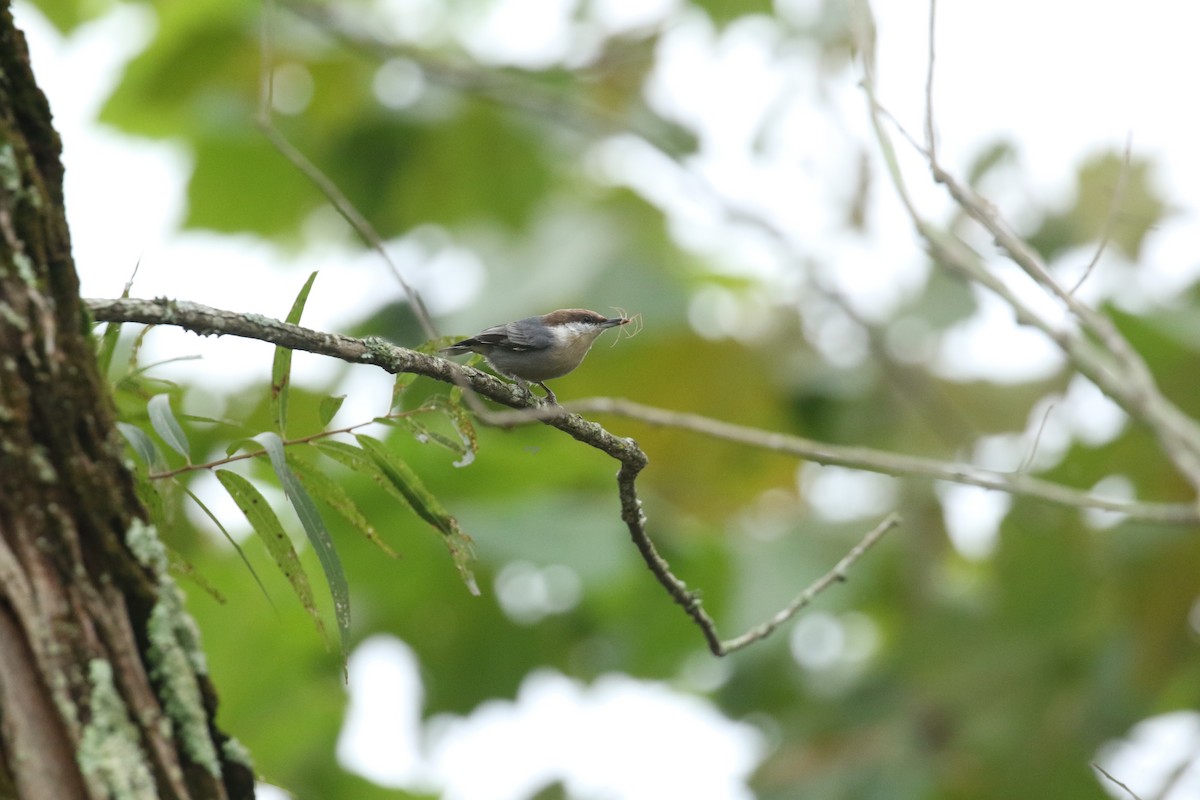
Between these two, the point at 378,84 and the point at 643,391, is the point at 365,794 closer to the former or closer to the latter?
the point at 643,391

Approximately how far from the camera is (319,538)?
268cm

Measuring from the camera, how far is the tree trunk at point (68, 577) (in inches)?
68.9

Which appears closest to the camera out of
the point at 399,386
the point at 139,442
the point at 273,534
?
the point at 139,442

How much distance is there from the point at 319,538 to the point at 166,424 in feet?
1.38

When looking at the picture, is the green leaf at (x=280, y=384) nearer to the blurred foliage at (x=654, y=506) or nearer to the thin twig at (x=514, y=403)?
the thin twig at (x=514, y=403)

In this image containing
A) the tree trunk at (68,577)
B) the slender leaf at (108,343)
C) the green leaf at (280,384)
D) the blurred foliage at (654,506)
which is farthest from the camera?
the blurred foliage at (654,506)

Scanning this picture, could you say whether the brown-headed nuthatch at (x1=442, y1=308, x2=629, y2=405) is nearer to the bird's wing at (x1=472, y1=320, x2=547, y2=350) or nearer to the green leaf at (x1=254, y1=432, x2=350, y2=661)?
the bird's wing at (x1=472, y1=320, x2=547, y2=350)

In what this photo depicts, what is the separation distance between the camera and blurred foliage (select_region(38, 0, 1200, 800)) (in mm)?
8570

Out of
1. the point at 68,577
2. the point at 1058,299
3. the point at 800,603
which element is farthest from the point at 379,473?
the point at 1058,299

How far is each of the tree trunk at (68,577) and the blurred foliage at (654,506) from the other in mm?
5310

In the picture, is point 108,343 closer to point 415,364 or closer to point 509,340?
point 415,364

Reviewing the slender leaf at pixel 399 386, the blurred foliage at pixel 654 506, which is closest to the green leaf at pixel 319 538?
the slender leaf at pixel 399 386

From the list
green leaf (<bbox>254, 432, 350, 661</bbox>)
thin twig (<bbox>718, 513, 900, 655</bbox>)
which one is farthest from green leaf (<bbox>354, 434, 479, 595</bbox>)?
thin twig (<bbox>718, 513, 900, 655</bbox>)

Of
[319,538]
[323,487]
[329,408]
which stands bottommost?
[319,538]
